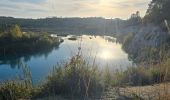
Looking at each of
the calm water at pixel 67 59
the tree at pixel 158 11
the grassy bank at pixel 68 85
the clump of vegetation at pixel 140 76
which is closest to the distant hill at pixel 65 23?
the tree at pixel 158 11

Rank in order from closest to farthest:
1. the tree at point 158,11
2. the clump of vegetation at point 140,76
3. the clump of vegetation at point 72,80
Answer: the clump of vegetation at point 72,80 → the clump of vegetation at point 140,76 → the tree at point 158,11

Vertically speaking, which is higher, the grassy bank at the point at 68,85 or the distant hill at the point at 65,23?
the grassy bank at the point at 68,85

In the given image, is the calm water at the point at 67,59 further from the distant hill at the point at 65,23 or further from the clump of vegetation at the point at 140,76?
the distant hill at the point at 65,23

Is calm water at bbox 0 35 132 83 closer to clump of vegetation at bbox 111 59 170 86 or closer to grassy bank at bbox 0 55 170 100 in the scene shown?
grassy bank at bbox 0 55 170 100

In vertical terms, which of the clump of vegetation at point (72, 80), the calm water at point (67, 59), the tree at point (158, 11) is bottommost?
the calm water at point (67, 59)

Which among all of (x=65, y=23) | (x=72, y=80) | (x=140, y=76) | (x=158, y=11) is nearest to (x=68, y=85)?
(x=72, y=80)

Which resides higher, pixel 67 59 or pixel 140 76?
pixel 67 59

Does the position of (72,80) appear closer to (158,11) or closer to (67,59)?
(67,59)

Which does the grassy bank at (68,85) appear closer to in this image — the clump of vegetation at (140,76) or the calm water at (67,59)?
the calm water at (67,59)

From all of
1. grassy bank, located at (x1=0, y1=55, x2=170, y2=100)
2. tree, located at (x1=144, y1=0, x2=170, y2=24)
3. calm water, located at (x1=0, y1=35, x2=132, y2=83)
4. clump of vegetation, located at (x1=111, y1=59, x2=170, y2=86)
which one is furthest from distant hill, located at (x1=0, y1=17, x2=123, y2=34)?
grassy bank, located at (x1=0, y1=55, x2=170, y2=100)

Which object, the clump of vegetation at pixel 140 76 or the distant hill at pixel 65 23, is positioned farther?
the distant hill at pixel 65 23

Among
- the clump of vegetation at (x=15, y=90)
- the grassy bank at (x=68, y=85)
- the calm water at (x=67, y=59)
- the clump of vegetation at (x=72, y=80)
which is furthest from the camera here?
the calm water at (x=67, y=59)

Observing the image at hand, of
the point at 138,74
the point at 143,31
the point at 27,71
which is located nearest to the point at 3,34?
the point at 143,31

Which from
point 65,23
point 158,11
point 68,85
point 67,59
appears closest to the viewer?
point 68,85
